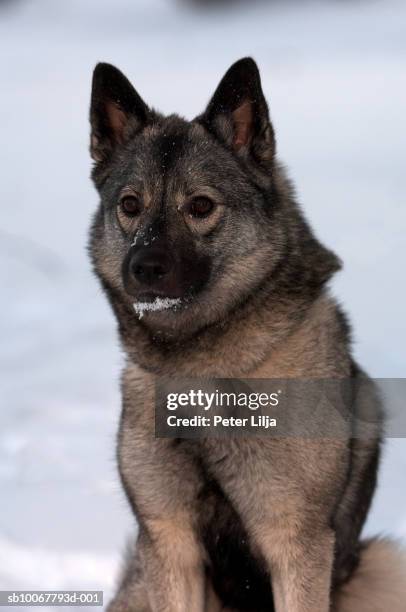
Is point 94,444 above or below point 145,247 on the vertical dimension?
below

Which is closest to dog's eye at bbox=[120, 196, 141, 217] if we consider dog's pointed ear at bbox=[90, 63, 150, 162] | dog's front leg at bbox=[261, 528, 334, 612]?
dog's pointed ear at bbox=[90, 63, 150, 162]

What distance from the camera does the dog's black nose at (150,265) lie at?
10.2 ft

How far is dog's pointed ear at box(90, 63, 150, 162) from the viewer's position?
11.6 feet

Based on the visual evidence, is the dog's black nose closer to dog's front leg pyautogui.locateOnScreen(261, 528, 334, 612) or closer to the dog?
the dog

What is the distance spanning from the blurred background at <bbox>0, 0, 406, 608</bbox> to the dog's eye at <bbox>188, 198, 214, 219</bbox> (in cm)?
105

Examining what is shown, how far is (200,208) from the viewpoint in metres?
3.32

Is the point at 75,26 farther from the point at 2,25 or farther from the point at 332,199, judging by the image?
the point at 332,199

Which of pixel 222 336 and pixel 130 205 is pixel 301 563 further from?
pixel 130 205

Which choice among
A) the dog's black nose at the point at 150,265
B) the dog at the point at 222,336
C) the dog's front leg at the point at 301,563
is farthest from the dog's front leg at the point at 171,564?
the dog's black nose at the point at 150,265

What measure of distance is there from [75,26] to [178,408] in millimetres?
14602

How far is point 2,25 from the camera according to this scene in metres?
17.7

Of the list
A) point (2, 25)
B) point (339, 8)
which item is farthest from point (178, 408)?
point (2, 25)

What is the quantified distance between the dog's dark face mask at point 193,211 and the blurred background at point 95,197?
0.87 meters

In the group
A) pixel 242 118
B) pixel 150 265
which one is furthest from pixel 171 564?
pixel 242 118
